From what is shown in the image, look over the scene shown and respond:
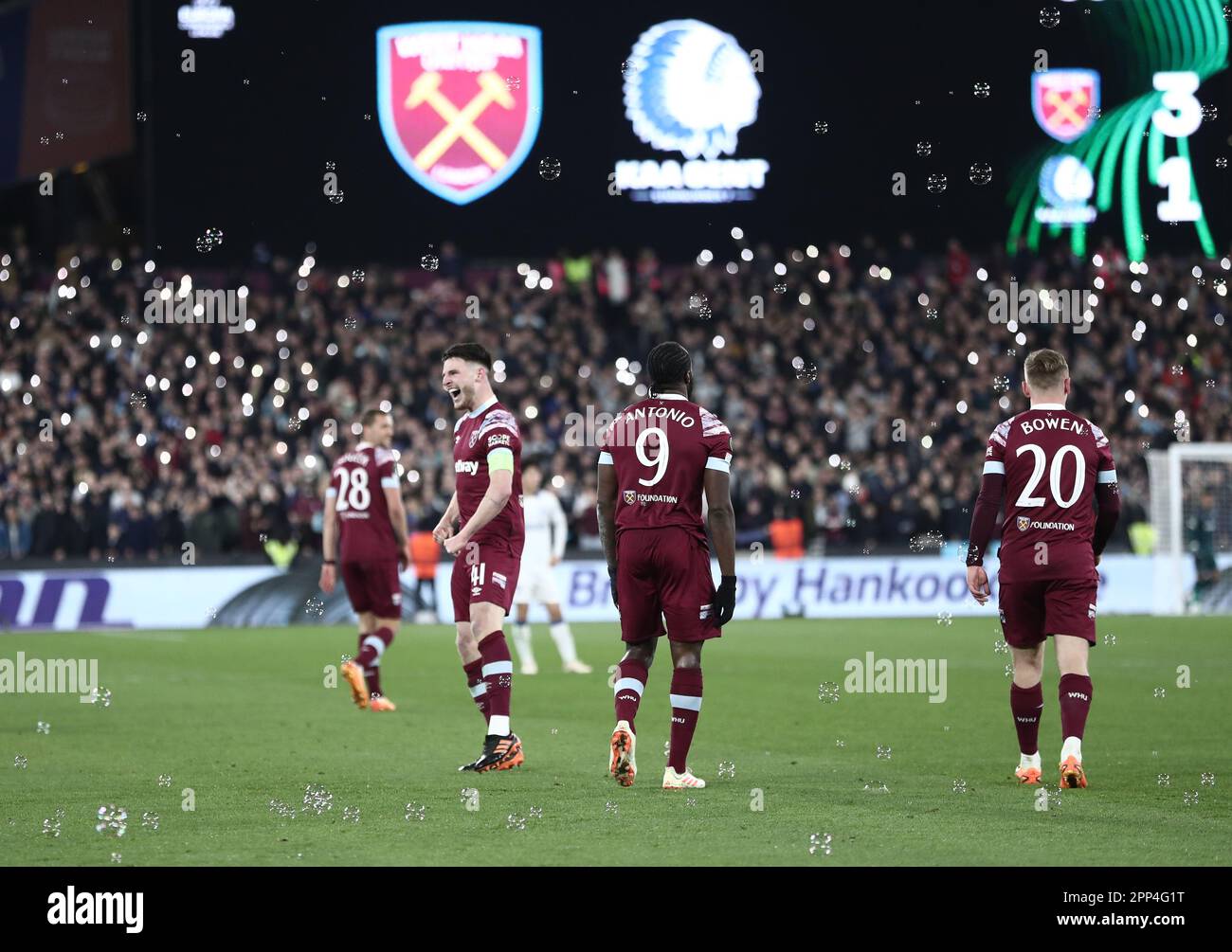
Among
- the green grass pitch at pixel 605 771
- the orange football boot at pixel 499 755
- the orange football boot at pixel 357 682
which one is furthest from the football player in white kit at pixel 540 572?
the orange football boot at pixel 499 755

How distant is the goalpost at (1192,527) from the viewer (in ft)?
87.4

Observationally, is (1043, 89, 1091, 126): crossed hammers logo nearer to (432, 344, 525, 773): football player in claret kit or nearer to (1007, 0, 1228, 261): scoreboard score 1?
(1007, 0, 1228, 261): scoreboard score 1

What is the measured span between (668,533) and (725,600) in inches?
18.9

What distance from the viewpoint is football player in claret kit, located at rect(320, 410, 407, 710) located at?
14.3 m

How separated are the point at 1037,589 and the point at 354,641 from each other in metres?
14.5

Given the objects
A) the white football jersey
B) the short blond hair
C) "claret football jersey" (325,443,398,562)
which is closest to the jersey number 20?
the short blond hair

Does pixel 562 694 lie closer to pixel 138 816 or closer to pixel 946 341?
pixel 138 816

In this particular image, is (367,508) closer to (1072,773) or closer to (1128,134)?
(1072,773)

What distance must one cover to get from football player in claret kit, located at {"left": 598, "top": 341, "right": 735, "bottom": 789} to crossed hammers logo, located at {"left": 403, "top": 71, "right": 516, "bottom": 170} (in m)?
23.4

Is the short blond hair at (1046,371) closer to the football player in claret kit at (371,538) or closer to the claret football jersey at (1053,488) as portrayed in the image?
the claret football jersey at (1053,488)

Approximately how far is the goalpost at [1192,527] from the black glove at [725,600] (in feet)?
62.4

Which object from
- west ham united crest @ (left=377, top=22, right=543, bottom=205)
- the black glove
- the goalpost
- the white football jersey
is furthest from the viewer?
west ham united crest @ (left=377, top=22, right=543, bottom=205)

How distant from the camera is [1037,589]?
9367mm

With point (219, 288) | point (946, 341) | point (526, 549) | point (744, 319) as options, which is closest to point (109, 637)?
point (526, 549)
